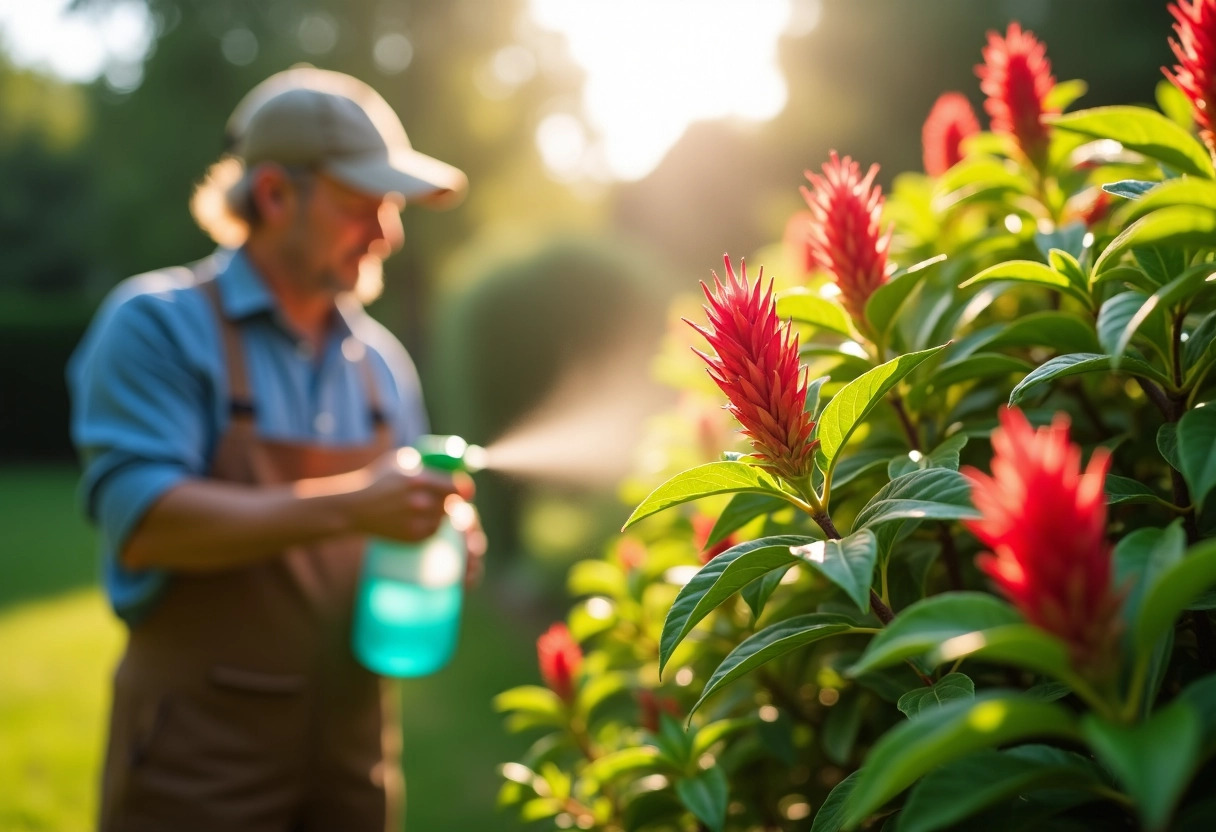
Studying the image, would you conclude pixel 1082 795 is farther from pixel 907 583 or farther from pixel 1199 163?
pixel 1199 163

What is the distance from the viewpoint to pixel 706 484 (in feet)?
3.80

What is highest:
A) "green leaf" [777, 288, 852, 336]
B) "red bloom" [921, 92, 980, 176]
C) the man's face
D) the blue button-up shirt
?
the man's face

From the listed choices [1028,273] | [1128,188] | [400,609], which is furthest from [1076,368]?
[400,609]

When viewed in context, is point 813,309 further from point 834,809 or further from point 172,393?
point 172,393

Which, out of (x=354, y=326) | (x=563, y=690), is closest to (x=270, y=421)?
(x=354, y=326)

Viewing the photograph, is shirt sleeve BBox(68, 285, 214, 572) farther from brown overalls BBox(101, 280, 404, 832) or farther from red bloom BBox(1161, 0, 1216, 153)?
red bloom BBox(1161, 0, 1216, 153)

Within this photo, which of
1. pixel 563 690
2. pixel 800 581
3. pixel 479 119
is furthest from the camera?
pixel 479 119

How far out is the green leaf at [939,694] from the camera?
3.53ft

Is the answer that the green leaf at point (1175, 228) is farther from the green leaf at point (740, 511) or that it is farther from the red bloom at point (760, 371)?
the green leaf at point (740, 511)

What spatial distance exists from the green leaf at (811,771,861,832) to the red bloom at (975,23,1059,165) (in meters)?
1.24

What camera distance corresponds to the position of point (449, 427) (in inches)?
394

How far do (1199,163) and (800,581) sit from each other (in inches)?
36.3

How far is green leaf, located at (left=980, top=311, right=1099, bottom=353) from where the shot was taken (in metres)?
1.21

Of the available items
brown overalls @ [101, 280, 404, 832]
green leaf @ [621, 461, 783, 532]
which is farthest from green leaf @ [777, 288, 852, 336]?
brown overalls @ [101, 280, 404, 832]
